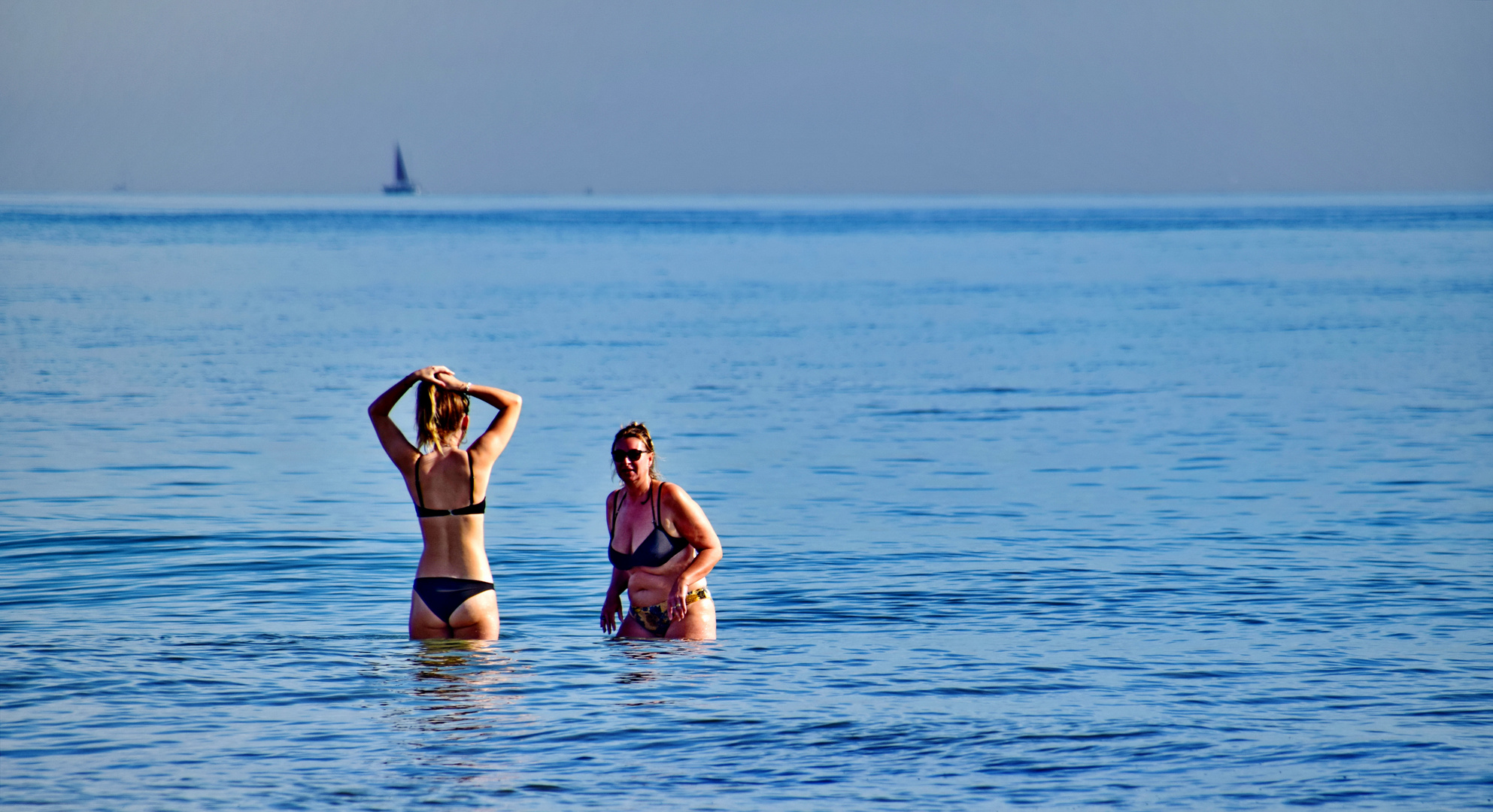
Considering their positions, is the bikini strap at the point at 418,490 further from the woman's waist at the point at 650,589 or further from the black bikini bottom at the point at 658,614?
the black bikini bottom at the point at 658,614

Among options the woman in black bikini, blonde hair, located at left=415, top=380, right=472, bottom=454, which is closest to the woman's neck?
the woman in black bikini

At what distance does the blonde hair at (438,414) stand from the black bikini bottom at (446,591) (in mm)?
829

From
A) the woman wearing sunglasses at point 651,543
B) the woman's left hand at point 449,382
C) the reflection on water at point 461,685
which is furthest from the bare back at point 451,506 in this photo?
the woman wearing sunglasses at point 651,543

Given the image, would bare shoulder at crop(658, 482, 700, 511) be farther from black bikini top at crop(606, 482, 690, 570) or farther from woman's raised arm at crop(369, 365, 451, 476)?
woman's raised arm at crop(369, 365, 451, 476)

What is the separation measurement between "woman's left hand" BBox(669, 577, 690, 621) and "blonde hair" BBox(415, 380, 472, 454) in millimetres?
1598

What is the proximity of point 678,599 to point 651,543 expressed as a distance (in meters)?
0.41

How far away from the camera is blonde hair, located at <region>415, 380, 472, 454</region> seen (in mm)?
8875

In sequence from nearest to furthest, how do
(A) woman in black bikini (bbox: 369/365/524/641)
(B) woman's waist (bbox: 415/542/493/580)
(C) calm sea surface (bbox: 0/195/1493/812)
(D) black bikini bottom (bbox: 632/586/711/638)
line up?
(C) calm sea surface (bbox: 0/195/1493/812) < (A) woman in black bikini (bbox: 369/365/524/641) < (B) woman's waist (bbox: 415/542/493/580) < (D) black bikini bottom (bbox: 632/586/711/638)

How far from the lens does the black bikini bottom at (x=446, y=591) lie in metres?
9.52

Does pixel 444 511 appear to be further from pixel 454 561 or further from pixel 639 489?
pixel 639 489

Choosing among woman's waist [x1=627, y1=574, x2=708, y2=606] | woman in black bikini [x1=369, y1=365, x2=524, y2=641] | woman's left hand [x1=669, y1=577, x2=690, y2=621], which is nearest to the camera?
woman in black bikini [x1=369, y1=365, x2=524, y2=641]

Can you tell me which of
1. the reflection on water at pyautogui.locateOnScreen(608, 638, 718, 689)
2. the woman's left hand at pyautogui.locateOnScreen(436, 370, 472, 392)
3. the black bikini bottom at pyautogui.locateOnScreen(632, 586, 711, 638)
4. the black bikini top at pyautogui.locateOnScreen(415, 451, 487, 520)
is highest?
the woman's left hand at pyautogui.locateOnScreen(436, 370, 472, 392)

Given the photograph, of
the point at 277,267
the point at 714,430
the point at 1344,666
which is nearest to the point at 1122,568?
the point at 1344,666

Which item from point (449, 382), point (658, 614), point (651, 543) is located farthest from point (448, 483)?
point (658, 614)
